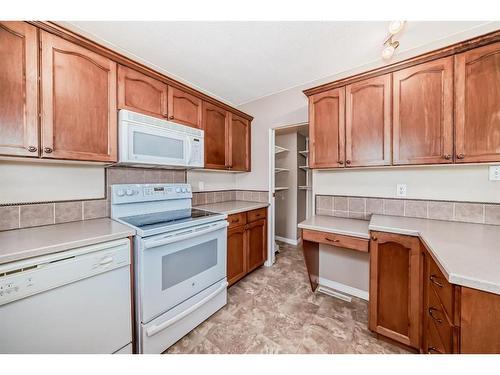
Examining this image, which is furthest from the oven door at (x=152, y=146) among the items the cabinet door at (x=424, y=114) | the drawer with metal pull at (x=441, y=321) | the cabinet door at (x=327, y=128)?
the drawer with metal pull at (x=441, y=321)

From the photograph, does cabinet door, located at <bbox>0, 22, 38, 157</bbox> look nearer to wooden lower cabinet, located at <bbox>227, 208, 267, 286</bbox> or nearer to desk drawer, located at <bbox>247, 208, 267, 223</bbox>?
wooden lower cabinet, located at <bbox>227, 208, 267, 286</bbox>

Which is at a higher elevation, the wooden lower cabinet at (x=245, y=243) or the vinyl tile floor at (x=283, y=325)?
the wooden lower cabinet at (x=245, y=243)

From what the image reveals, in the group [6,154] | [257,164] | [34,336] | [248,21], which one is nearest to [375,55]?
[248,21]

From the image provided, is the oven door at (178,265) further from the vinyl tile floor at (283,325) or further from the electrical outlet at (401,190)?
the electrical outlet at (401,190)

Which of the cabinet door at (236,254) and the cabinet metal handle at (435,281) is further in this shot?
the cabinet door at (236,254)

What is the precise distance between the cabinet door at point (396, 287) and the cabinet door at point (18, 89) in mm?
2360

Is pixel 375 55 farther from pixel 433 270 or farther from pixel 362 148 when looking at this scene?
pixel 433 270

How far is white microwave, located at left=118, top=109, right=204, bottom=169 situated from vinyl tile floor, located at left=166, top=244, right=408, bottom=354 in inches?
57.2

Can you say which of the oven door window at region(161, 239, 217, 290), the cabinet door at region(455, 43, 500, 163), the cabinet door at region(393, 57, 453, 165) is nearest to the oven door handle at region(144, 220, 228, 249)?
the oven door window at region(161, 239, 217, 290)

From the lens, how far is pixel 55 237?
109 cm

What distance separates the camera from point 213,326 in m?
1.63

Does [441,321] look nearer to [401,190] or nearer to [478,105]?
[401,190]

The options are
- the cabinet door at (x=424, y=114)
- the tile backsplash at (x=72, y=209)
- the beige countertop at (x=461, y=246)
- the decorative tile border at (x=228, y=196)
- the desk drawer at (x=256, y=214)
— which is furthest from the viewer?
the decorative tile border at (x=228, y=196)

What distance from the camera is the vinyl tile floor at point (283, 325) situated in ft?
4.66
